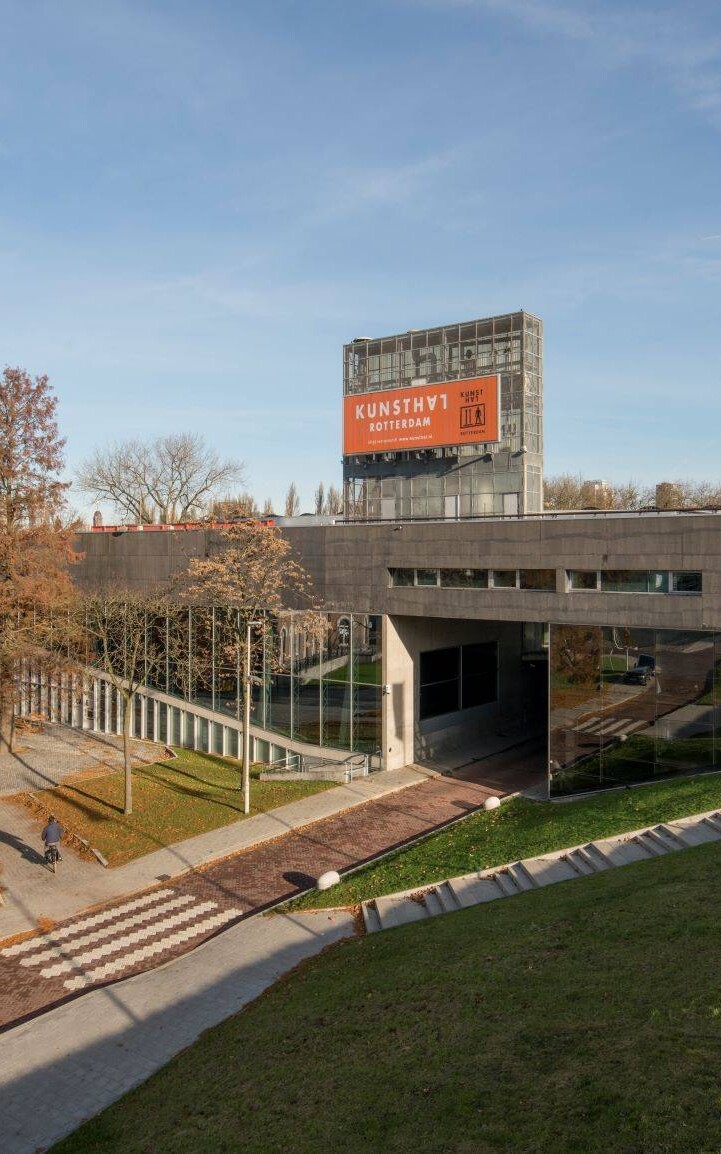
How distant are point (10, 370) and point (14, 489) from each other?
4.59 m

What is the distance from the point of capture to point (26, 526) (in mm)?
32719

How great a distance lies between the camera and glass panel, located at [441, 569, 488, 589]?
1148 inches

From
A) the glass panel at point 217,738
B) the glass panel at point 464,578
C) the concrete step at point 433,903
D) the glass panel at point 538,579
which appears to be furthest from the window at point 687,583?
the glass panel at point 217,738

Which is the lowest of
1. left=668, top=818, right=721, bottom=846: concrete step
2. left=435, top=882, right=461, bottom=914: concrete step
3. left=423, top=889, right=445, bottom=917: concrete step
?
left=423, top=889, right=445, bottom=917: concrete step

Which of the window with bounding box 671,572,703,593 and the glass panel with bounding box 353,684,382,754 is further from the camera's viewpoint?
the glass panel with bounding box 353,684,382,754

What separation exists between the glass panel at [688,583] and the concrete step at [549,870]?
9202mm

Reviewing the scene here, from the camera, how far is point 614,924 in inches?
534

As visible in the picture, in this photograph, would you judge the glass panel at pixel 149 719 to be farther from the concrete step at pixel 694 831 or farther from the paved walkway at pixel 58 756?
the concrete step at pixel 694 831

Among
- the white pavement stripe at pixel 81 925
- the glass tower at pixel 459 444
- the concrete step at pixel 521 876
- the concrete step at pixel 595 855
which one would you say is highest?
the glass tower at pixel 459 444

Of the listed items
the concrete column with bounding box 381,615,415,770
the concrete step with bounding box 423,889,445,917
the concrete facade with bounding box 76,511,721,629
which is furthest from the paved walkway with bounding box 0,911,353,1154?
the concrete column with bounding box 381,615,415,770

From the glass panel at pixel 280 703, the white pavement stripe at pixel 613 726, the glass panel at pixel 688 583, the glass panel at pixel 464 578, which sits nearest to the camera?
the glass panel at pixel 688 583

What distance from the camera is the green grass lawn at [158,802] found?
994 inches

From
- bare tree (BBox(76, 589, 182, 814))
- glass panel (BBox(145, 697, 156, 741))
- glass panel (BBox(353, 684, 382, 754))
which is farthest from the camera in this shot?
glass panel (BBox(145, 697, 156, 741))

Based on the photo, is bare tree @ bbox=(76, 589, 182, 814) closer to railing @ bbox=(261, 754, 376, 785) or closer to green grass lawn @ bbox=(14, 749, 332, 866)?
green grass lawn @ bbox=(14, 749, 332, 866)
